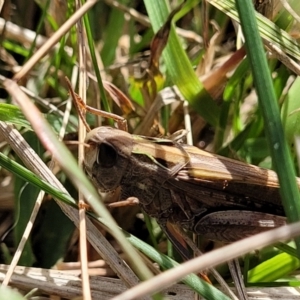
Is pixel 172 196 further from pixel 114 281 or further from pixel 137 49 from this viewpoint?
pixel 137 49

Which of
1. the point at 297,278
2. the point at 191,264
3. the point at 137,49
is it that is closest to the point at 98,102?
the point at 137,49

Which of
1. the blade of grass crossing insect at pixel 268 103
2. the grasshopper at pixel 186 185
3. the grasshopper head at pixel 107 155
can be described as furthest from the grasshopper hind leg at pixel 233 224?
the blade of grass crossing insect at pixel 268 103

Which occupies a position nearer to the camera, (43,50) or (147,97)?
(43,50)

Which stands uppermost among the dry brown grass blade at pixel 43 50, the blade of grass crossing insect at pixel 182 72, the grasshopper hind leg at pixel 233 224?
the blade of grass crossing insect at pixel 182 72

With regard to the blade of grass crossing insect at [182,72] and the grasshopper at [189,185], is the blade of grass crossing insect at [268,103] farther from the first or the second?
the blade of grass crossing insect at [182,72]

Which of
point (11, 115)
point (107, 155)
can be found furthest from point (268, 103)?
point (11, 115)

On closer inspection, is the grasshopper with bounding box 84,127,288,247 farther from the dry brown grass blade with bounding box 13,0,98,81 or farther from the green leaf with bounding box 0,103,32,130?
the dry brown grass blade with bounding box 13,0,98,81

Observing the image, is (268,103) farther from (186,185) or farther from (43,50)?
(186,185)

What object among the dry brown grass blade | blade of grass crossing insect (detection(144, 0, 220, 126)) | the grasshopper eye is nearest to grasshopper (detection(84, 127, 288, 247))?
the grasshopper eye
